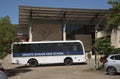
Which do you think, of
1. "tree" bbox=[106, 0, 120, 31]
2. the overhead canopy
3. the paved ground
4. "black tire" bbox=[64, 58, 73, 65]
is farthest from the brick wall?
"tree" bbox=[106, 0, 120, 31]

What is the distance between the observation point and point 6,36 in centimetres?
2577

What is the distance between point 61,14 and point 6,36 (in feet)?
105

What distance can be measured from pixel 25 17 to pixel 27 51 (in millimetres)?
22046

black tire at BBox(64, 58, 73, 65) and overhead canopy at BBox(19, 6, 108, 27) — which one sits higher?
overhead canopy at BBox(19, 6, 108, 27)

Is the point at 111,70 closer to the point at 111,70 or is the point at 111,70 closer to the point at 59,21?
the point at 111,70

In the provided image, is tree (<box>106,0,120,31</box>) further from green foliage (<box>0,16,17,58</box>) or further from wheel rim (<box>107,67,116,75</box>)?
green foliage (<box>0,16,17,58</box>)

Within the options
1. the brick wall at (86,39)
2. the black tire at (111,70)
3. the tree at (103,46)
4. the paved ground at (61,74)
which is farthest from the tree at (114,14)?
the brick wall at (86,39)

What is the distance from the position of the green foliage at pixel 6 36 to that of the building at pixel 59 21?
27.4 meters

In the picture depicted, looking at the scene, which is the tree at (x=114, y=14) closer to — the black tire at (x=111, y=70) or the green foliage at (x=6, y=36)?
the black tire at (x=111, y=70)

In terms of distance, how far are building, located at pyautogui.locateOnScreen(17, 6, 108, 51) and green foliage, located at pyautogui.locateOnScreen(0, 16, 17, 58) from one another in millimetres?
27434

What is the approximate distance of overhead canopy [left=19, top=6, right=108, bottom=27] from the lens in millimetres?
54625

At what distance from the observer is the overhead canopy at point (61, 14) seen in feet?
179

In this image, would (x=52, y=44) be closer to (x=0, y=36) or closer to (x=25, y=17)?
(x=0, y=36)

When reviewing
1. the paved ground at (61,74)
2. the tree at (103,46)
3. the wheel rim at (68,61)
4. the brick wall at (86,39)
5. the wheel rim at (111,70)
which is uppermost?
the brick wall at (86,39)
